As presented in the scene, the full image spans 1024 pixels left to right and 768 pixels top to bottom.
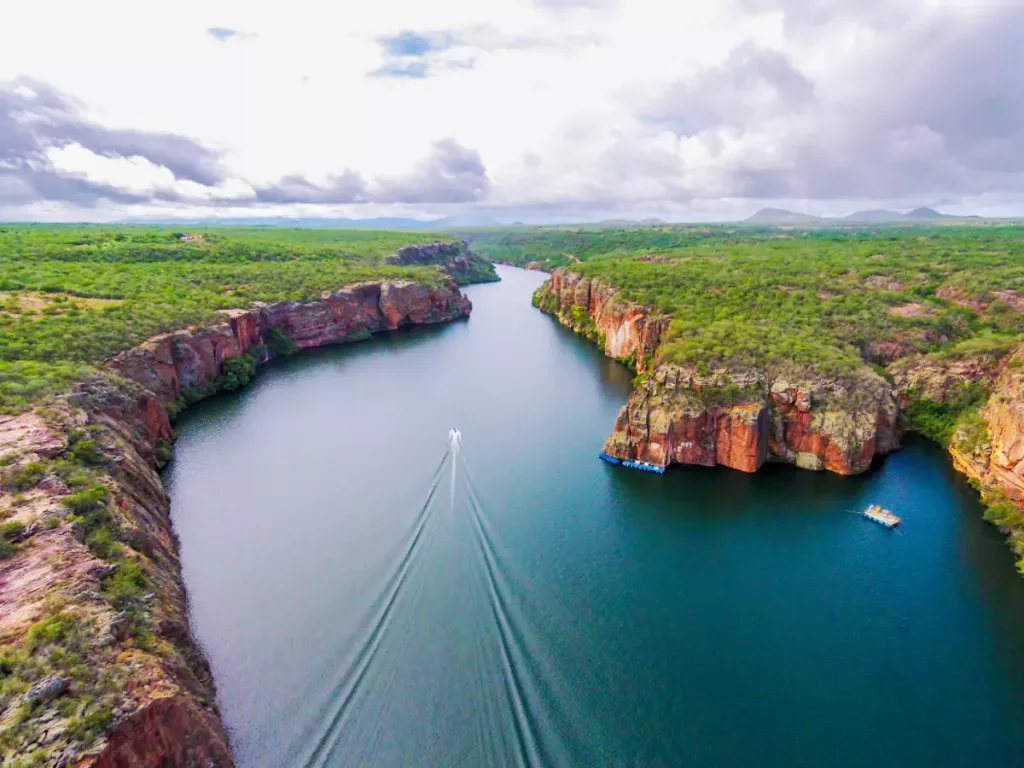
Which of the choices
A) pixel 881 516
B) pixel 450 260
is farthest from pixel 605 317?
pixel 450 260

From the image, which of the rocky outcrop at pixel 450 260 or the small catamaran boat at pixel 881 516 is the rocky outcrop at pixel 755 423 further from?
the rocky outcrop at pixel 450 260

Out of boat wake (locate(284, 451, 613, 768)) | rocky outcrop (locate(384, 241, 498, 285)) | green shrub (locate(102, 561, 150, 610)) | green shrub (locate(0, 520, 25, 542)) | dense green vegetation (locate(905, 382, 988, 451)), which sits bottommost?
rocky outcrop (locate(384, 241, 498, 285))

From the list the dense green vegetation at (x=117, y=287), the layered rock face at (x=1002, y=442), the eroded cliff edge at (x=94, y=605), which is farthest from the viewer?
the dense green vegetation at (x=117, y=287)

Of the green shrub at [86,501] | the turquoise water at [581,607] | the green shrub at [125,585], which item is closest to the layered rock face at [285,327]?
the turquoise water at [581,607]

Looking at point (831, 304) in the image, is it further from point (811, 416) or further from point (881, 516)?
point (881, 516)

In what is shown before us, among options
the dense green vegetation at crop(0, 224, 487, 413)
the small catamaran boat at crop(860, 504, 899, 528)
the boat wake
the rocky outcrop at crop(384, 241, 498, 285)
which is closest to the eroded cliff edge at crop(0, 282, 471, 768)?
the boat wake

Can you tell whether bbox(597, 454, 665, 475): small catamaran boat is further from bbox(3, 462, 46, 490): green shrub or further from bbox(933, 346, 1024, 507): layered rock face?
bbox(3, 462, 46, 490): green shrub

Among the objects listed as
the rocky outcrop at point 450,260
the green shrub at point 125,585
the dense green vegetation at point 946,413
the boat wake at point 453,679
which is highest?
the green shrub at point 125,585
